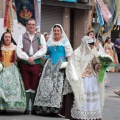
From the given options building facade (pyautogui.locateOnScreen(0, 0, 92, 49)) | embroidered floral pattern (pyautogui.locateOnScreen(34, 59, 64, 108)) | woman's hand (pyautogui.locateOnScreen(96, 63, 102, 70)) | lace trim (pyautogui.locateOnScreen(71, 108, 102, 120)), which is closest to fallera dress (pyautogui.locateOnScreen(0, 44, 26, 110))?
embroidered floral pattern (pyautogui.locateOnScreen(34, 59, 64, 108))

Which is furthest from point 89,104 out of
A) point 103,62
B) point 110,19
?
point 110,19

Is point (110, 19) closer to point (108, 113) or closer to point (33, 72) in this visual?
point (108, 113)

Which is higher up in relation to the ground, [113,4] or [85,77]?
[113,4]

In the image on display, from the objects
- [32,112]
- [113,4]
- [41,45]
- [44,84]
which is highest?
[113,4]

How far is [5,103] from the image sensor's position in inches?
349

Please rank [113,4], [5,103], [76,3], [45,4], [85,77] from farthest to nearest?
1. [76,3]
2. [45,4]
3. [113,4]
4. [5,103]
5. [85,77]

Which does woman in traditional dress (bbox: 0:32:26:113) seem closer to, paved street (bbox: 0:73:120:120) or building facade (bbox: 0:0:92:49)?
paved street (bbox: 0:73:120:120)

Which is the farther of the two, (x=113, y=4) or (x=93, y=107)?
(x=113, y=4)

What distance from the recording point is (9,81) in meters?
8.92

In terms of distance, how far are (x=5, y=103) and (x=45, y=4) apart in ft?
45.5

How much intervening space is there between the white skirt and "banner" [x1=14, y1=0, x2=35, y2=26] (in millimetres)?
3853

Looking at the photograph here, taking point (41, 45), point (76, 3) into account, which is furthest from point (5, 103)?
point (76, 3)

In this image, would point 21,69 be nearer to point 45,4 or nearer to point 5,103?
point 5,103

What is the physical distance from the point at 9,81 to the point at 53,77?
816 mm
